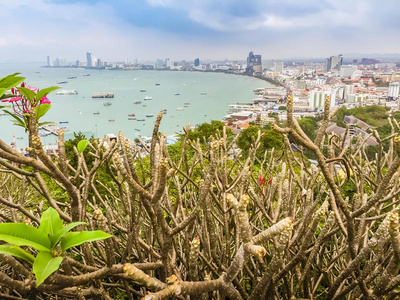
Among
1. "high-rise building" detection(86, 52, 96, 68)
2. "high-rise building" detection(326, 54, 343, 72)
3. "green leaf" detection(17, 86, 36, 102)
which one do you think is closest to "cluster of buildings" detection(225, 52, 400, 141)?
"high-rise building" detection(326, 54, 343, 72)

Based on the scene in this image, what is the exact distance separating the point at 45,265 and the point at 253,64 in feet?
265

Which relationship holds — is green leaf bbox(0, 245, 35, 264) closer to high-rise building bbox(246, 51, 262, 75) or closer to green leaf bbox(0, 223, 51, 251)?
green leaf bbox(0, 223, 51, 251)

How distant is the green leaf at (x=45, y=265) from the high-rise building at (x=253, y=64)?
76499 mm

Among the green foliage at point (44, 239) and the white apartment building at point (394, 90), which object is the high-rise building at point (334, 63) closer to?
the white apartment building at point (394, 90)

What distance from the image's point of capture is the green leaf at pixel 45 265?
48 centimetres

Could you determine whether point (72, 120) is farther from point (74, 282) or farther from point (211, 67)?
point (211, 67)

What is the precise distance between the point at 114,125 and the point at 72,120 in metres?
3.72

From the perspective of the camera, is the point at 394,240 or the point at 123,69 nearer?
the point at 394,240

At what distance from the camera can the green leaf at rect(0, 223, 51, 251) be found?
497 mm

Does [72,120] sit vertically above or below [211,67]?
below

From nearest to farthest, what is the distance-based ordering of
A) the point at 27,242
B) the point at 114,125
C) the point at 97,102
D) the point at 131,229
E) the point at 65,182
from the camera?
1. the point at 27,242
2. the point at 65,182
3. the point at 131,229
4. the point at 114,125
5. the point at 97,102

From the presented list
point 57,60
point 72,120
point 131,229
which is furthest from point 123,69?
point 131,229

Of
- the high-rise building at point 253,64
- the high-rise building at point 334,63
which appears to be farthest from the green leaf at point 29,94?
the high-rise building at point 334,63

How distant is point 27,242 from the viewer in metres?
0.50
